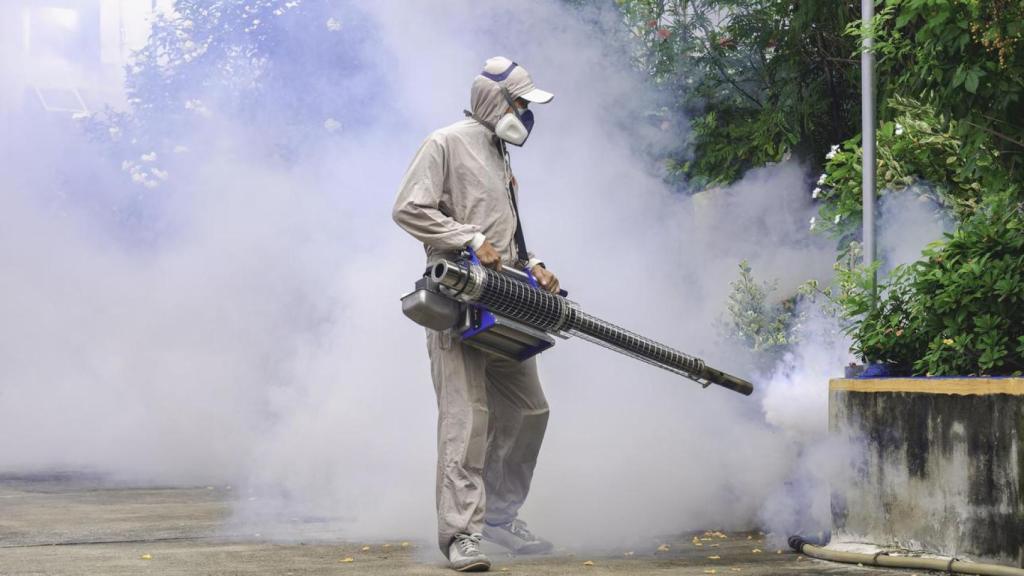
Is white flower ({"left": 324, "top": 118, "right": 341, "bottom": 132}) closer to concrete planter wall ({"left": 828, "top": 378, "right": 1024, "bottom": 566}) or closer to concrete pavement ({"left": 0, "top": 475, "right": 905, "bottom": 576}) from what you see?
concrete pavement ({"left": 0, "top": 475, "right": 905, "bottom": 576})

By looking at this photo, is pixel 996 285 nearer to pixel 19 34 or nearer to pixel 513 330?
pixel 513 330

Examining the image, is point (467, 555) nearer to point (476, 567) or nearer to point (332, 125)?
point (476, 567)

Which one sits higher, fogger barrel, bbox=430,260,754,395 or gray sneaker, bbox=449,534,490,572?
fogger barrel, bbox=430,260,754,395

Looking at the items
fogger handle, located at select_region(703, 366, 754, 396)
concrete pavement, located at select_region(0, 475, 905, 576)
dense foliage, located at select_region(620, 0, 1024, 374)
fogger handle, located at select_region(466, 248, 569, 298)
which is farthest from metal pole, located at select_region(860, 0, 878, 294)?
fogger handle, located at select_region(466, 248, 569, 298)

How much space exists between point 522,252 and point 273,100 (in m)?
9.02

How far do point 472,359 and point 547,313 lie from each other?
0.34m

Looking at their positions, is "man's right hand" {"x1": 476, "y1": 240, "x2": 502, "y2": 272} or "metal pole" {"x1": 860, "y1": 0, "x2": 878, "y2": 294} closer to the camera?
A: "man's right hand" {"x1": 476, "y1": 240, "x2": 502, "y2": 272}

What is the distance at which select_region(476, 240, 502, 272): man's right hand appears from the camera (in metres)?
5.79

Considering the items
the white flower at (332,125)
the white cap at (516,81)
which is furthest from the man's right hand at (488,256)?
the white flower at (332,125)

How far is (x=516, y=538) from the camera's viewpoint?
6.23 meters

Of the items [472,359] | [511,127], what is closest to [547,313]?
[472,359]

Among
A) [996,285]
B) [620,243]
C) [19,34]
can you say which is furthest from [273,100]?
[996,285]

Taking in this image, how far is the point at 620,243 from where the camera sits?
9453 millimetres

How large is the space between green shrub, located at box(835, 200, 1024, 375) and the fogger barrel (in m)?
0.68
